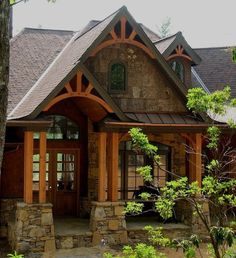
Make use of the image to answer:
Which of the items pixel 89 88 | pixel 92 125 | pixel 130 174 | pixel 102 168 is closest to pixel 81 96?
pixel 89 88

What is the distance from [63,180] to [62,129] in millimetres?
1615

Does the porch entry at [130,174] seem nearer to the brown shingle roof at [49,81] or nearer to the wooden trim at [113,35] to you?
the brown shingle roof at [49,81]

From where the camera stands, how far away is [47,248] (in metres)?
11.8

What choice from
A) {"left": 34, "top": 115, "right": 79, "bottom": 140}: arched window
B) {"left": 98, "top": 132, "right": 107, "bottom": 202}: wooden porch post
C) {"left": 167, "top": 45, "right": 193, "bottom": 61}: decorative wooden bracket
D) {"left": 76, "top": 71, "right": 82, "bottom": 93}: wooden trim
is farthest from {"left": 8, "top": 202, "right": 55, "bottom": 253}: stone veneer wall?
{"left": 167, "top": 45, "right": 193, "bottom": 61}: decorative wooden bracket

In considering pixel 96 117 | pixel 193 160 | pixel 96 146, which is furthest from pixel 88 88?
pixel 193 160

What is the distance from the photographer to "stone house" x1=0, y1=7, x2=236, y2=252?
11984 mm

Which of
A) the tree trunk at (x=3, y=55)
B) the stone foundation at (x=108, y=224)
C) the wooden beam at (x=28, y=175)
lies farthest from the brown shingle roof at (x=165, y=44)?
the tree trunk at (x=3, y=55)

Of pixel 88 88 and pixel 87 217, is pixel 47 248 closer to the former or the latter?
pixel 87 217

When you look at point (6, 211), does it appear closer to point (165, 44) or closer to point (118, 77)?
point (118, 77)

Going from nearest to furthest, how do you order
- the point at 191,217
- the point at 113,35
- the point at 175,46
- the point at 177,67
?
the point at 113,35 < the point at 191,217 < the point at 175,46 < the point at 177,67

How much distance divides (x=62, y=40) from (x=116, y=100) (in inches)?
196

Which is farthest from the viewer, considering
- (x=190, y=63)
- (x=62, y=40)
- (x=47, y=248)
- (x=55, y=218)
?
(x=62, y=40)

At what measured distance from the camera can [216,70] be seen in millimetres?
19016

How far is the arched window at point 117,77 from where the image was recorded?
538 inches
